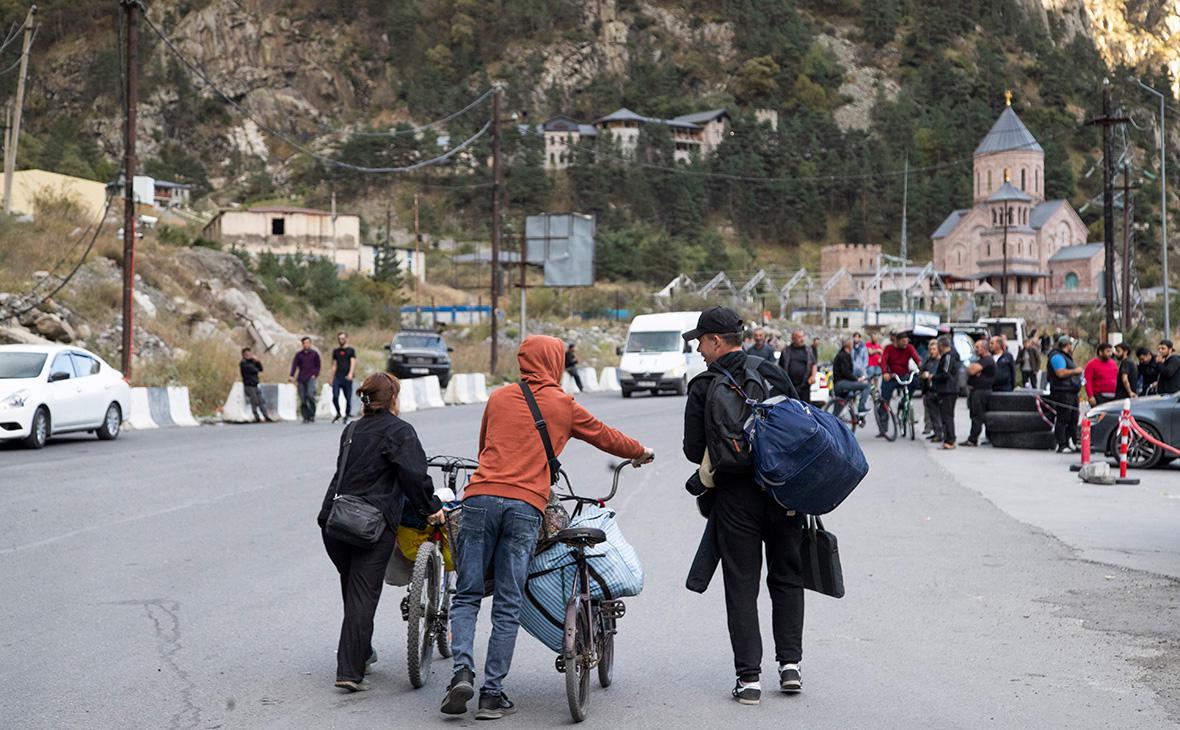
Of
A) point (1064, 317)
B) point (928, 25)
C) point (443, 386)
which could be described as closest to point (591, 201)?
point (1064, 317)

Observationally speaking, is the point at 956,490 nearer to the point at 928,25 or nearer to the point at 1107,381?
the point at 1107,381

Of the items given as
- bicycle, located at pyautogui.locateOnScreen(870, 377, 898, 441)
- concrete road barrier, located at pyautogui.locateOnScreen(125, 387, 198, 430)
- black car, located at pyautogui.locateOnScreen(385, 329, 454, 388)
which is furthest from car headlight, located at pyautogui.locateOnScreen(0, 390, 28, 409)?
black car, located at pyautogui.locateOnScreen(385, 329, 454, 388)

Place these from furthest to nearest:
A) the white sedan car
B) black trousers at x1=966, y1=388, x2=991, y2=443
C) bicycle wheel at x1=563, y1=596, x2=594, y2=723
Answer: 1. black trousers at x1=966, y1=388, x2=991, y2=443
2. the white sedan car
3. bicycle wheel at x1=563, y1=596, x2=594, y2=723

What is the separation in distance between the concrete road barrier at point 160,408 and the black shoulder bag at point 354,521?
2121cm

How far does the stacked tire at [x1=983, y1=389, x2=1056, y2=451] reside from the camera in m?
22.5

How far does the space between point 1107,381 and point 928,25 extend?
179m

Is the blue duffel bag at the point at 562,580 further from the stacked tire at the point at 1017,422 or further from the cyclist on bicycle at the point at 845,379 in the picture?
the cyclist on bicycle at the point at 845,379

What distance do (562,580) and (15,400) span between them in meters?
16.6

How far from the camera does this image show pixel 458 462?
7105 mm

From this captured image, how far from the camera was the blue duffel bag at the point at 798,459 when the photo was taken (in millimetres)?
6230

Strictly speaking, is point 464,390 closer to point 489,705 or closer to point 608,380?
point 608,380

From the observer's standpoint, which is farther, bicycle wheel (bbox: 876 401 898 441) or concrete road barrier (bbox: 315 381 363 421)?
concrete road barrier (bbox: 315 381 363 421)

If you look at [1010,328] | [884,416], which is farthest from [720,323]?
[1010,328]

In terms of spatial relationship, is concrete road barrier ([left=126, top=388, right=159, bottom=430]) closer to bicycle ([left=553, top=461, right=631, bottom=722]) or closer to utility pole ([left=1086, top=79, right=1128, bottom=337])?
bicycle ([left=553, top=461, right=631, bottom=722])
